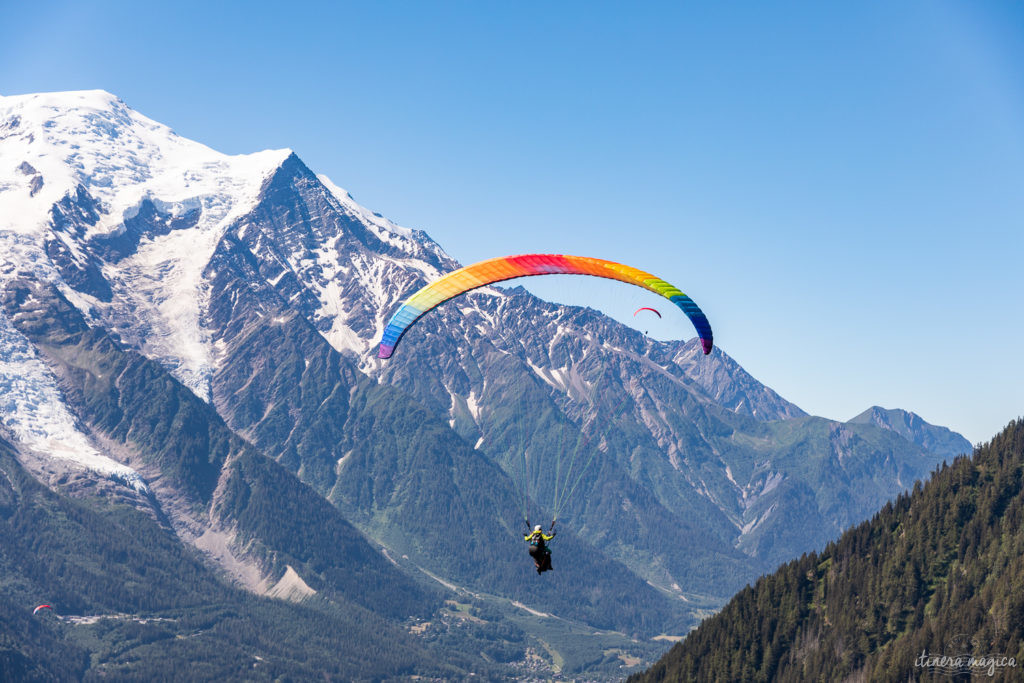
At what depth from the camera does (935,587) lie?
199 m

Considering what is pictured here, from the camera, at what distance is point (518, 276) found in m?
92.6

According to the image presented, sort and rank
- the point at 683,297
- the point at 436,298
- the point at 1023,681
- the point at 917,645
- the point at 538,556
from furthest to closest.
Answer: the point at 917,645
the point at 1023,681
the point at 683,297
the point at 436,298
the point at 538,556

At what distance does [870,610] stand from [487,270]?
136615 millimetres

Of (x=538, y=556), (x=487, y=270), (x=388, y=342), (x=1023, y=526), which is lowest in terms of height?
(x=538, y=556)

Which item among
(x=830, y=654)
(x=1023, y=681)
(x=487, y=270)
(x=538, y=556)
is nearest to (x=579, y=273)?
(x=487, y=270)

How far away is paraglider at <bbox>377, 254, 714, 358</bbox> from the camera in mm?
90062

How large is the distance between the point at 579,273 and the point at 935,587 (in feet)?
445

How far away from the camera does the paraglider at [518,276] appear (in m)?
90.1

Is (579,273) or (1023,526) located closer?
(579,273)

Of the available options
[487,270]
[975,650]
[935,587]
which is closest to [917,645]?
[975,650]

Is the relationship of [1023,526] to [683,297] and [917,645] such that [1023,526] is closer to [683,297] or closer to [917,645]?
[917,645]

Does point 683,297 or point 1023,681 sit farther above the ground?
point 683,297

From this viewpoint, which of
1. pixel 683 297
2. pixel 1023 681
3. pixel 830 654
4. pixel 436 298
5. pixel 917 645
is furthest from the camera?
pixel 830 654

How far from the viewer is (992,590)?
179750 millimetres
